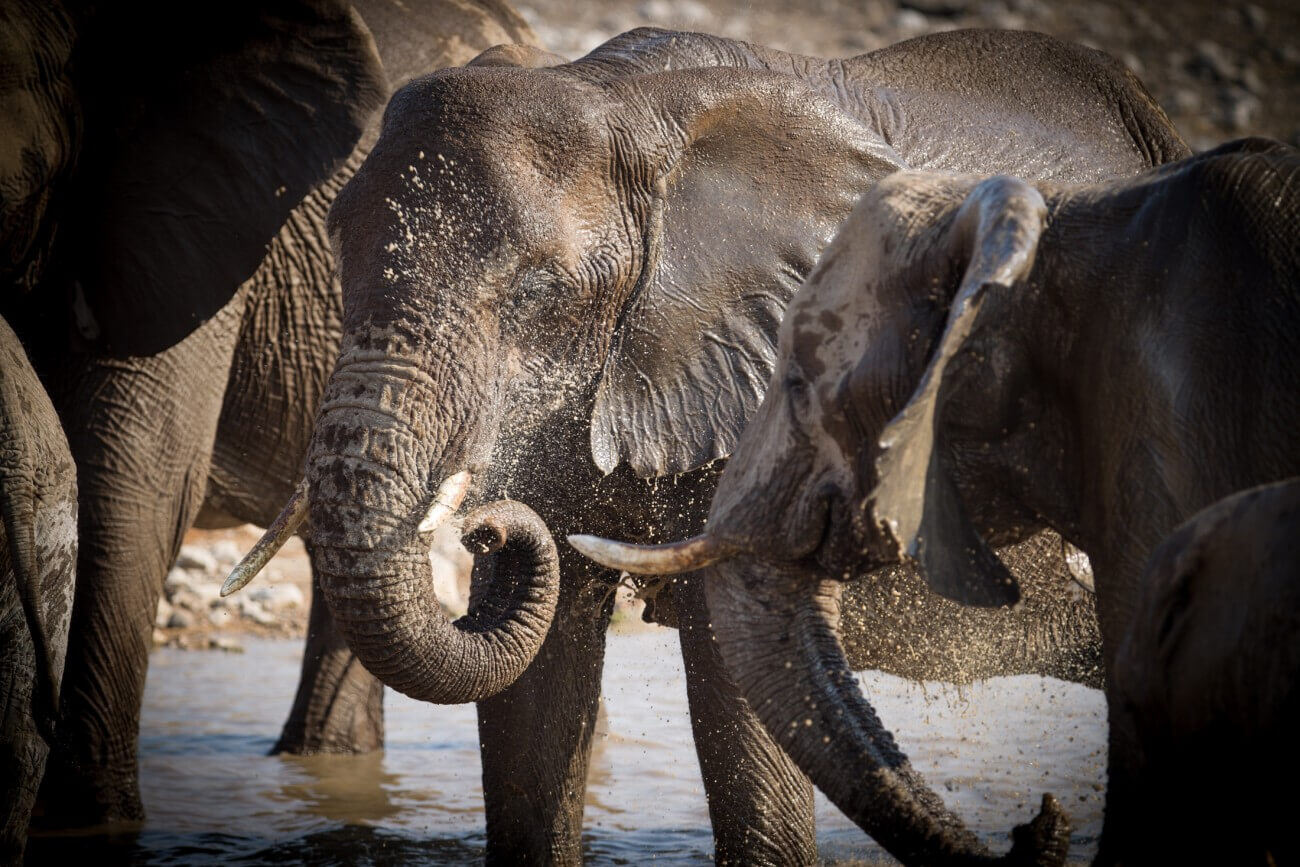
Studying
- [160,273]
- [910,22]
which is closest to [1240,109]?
[910,22]

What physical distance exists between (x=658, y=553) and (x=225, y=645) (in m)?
5.46

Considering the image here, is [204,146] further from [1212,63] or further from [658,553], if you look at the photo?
[1212,63]

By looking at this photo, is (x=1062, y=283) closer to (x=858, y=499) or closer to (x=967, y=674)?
(x=858, y=499)

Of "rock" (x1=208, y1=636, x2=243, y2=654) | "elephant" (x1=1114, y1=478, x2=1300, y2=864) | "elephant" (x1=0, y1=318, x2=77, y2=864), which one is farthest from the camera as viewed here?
"rock" (x1=208, y1=636, x2=243, y2=654)

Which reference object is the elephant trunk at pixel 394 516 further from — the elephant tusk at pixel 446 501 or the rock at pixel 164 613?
the rock at pixel 164 613

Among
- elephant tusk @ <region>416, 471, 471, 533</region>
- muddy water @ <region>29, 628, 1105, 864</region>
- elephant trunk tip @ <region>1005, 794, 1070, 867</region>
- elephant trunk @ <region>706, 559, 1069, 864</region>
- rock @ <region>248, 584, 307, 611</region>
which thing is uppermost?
elephant tusk @ <region>416, 471, 471, 533</region>

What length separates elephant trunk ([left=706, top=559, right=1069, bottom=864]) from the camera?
2.20m

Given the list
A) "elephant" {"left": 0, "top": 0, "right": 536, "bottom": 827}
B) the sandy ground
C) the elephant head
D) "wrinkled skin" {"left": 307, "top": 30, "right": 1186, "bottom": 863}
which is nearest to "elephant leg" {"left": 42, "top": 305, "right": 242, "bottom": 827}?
"elephant" {"left": 0, "top": 0, "right": 536, "bottom": 827}

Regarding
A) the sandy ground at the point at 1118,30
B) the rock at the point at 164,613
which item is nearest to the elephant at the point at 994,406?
the rock at the point at 164,613

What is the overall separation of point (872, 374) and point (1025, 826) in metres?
0.69

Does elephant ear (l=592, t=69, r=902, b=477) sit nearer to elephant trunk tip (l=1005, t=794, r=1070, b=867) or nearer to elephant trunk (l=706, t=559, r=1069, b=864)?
elephant trunk (l=706, t=559, r=1069, b=864)

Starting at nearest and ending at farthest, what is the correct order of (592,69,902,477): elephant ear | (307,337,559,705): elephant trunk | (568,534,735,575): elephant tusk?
1. (568,534,735,575): elephant tusk
2. (307,337,559,705): elephant trunk
3. (592,69,902,477): elephant ear

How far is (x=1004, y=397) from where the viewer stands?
2.43 metres

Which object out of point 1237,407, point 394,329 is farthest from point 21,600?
point 1237,407
